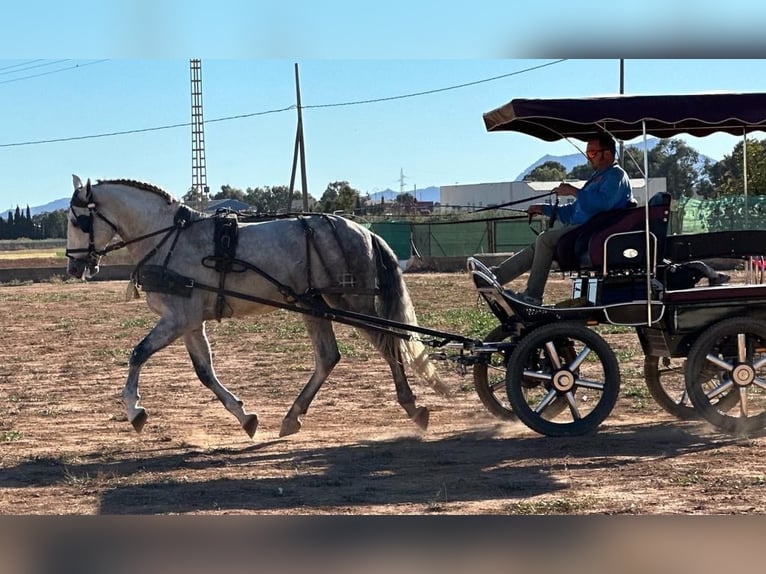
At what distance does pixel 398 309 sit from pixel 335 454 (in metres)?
1.65

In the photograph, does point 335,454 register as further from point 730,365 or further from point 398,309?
point 730,365

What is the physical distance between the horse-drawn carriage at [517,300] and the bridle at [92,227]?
1 centimetres

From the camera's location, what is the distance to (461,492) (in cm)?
678

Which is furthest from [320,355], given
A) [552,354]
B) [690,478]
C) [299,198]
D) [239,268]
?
[299,198]

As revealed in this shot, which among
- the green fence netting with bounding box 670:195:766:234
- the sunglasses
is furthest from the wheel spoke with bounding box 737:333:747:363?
the green fence netting with bounding box 670:195:766:234

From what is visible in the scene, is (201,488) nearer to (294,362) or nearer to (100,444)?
(100,444)

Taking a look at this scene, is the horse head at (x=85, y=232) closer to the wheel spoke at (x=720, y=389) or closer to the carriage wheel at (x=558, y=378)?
the carriage wheel at (x=558, y=378)

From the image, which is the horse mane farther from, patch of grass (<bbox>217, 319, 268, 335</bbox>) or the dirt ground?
patch of grass (<bbox>217, 319, 268, 335</bbox>)

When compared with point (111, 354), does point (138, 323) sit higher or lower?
higher

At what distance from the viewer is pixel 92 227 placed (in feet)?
30.1

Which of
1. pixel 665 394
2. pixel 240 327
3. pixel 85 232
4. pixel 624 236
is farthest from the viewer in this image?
pixel 240 327

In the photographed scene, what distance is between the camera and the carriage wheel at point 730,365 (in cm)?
825

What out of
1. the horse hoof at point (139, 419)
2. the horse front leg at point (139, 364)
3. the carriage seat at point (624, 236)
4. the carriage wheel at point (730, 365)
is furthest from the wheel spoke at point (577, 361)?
the horse hoof at point (139, 419)

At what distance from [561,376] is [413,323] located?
1619 mm
